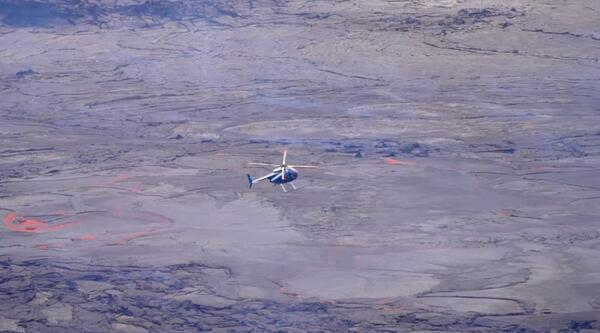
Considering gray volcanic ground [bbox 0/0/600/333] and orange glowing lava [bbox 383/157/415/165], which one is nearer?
gray volcanic ground [bbox 0/0/600/333]

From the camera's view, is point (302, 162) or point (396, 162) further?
point (302, 162)

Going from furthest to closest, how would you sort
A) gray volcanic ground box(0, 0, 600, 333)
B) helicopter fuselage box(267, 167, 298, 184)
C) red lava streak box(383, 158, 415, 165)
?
red lava streak box(383, 158, 415, 165) → helicopter fuselage box(267, 167, 298, 184) → gray volcanic ground box(0, 0, 600, 333)

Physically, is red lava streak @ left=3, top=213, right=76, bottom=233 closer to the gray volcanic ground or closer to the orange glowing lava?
the gray volcanic ground

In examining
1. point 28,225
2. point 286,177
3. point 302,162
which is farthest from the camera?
point 302,162

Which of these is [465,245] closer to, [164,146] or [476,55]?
[164,146]

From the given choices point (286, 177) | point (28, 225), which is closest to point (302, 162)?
point (286, 177)

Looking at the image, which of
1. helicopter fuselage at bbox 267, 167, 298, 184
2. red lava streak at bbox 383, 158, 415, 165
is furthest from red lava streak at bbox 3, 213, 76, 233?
red lava streak at bbox 383, 158, 415, 165

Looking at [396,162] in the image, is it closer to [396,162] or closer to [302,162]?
[396,162]
